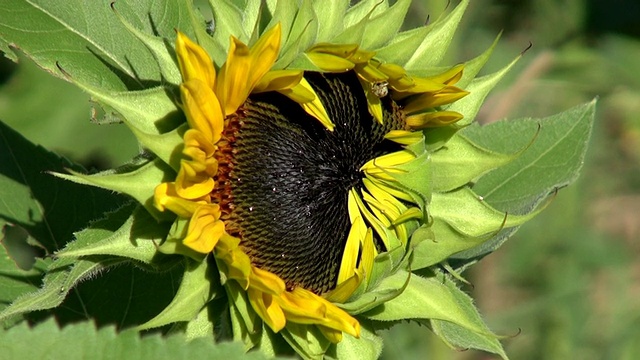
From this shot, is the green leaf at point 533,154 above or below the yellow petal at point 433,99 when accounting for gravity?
below

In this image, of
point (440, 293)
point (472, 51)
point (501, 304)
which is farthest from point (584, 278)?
point (440, 293)

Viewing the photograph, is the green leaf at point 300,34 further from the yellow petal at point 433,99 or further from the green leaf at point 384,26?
the yellow petal at point 433,99

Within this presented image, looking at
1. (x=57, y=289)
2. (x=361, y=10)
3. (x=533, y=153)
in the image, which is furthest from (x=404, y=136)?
(x=57, y=289)

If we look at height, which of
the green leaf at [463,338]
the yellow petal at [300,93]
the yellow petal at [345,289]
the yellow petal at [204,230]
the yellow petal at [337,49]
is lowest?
the green leaf at [463,338]

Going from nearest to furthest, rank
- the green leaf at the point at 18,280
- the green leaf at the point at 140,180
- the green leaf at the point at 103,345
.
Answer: the green leaf at the point at 103,345
the green leaf at the point at 140,180
the green leaf at the point at 18,280

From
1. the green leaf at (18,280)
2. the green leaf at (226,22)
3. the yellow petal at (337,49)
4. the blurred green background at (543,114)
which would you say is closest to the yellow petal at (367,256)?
the yellow petal at (337,49)

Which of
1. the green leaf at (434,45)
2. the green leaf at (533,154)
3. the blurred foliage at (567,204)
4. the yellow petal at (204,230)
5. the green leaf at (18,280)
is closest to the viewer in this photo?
the yellow petal at (204,230)

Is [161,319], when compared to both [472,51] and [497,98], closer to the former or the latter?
[497,98]
